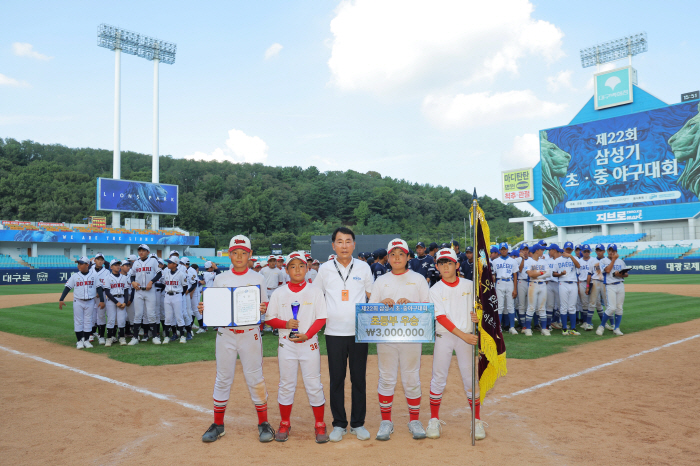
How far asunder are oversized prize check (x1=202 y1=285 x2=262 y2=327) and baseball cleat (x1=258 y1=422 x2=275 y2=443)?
47.1 inches

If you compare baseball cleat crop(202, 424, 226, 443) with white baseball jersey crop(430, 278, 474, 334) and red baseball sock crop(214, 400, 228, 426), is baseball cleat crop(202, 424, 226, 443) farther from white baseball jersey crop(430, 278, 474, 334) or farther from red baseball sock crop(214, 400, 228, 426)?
white baseball jersey crop(430, 278, 474, 334)

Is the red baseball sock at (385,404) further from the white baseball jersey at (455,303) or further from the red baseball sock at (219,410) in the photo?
the red baseball sock at (219,410)

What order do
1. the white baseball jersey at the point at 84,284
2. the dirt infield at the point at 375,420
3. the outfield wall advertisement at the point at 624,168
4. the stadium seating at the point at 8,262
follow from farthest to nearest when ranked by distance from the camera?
the outfield wall advertisement at the point at 624,168 < the stadium seating at the point at 8,262 < the white baseball jersey at the point at 84,284 < the dirt infield at the point at 375,420

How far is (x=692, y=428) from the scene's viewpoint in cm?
529

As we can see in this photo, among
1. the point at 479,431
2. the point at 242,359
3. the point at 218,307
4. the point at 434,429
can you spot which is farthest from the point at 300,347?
the point at 479,431

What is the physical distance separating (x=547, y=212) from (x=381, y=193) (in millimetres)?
47152

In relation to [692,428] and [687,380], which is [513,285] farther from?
[692,428]

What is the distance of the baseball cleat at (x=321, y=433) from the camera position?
5.03 meters

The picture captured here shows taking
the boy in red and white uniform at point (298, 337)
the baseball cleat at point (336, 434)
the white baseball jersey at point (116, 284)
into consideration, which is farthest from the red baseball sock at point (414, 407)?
the white baseball jersey at point (116, 284)

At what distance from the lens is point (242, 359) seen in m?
5.25

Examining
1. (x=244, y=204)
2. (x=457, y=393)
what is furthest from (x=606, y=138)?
(x=244, y=204)

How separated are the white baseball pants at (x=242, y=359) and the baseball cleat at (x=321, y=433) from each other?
2.27ft

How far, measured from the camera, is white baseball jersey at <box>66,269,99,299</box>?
426 inches

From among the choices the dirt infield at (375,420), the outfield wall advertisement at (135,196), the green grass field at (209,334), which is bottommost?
the green grass field at (209,334)
